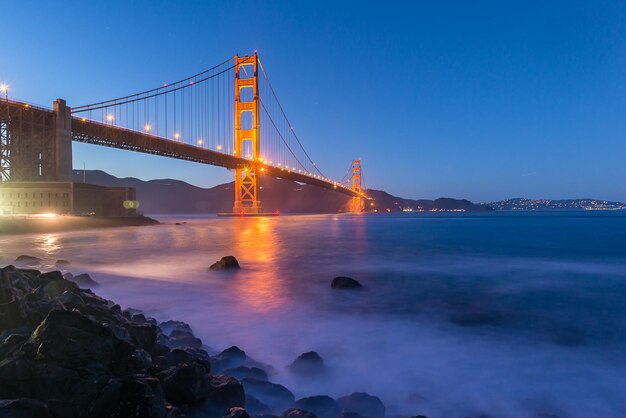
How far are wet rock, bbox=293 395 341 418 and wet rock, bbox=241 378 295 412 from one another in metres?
0.17

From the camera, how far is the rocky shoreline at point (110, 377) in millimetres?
2057

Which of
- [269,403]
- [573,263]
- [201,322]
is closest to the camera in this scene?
[269,403]

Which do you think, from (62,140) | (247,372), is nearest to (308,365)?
(247,372)

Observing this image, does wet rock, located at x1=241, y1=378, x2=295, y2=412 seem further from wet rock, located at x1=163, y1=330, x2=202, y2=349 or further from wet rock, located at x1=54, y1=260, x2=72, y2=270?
wet rock, located at x1=54, y1=260, x2=72, y2=270

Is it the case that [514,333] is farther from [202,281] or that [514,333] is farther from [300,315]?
[202,281]

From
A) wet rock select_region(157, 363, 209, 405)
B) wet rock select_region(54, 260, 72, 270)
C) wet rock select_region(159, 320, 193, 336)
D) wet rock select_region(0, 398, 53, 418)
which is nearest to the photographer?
wet rock select_region(0, 398, 53, 418)

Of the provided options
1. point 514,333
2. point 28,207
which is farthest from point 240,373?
point 28,207

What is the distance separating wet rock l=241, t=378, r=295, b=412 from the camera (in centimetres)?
295

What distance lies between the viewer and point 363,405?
295cm

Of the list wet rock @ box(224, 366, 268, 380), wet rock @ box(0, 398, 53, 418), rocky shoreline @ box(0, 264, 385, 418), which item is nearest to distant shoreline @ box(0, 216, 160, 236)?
rocky shoreline @ box(0, 264, 385, 418)

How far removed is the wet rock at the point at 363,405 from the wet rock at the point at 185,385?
41.2 inches

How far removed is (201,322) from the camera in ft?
17.9

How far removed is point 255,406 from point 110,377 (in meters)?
1.06

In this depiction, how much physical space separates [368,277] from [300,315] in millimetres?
4170
